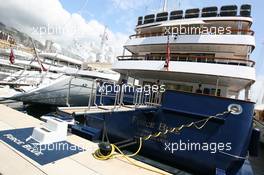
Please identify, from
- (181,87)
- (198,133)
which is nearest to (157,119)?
(198,133)

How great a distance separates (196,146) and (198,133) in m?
0.40

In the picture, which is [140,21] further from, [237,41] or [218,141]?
[218,141]

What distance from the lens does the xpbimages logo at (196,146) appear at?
19.4 feet

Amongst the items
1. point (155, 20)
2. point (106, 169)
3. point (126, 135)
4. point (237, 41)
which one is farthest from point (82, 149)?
point (155, 20)

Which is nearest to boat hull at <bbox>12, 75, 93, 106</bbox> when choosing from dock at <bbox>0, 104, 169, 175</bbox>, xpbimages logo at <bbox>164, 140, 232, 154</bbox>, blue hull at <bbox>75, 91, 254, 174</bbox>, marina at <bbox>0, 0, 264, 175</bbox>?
marina at <bbox>0, 0, 264, 175</bbox>

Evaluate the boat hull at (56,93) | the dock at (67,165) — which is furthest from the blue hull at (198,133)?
the boat hull at (56,93)

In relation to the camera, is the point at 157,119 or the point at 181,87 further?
the point at 181,87

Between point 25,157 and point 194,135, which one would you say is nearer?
point 25,157

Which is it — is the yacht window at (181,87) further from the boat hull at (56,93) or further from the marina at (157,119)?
the boat hull at (56,93)

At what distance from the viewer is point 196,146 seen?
6234mm

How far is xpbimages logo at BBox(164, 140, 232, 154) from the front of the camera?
592 cm

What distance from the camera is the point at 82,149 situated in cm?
435

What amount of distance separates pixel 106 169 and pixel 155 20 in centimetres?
1027

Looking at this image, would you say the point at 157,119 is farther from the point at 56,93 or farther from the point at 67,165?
the point at 56,93
